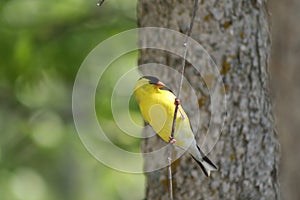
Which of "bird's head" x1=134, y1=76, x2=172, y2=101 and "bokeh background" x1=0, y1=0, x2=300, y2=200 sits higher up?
"bird's head" x1=134, y1=76, x2=172, y2=101

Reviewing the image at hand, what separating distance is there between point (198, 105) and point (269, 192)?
568 millimetres

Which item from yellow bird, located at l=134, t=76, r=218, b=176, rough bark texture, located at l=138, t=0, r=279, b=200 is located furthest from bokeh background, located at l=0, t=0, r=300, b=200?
yellow bird, located at l=134, t=76, r=218, b=176

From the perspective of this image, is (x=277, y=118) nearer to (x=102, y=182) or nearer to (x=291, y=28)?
(x=291, y=28)

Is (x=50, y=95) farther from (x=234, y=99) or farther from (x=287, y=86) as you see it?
(x=234, y=99)

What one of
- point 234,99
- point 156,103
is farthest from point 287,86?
point 156,103

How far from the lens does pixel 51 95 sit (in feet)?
19.2

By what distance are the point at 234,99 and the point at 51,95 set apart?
2.33 m

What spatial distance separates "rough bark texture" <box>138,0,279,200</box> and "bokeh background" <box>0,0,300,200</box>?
1.24 m

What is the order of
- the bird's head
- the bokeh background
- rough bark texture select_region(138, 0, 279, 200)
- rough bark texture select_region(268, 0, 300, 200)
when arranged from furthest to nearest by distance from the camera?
the bokeh background, rough bark texture select_region(268, 0, 300, 200), rough bark texture select_region(138, 0, 279, 200), the bird's head

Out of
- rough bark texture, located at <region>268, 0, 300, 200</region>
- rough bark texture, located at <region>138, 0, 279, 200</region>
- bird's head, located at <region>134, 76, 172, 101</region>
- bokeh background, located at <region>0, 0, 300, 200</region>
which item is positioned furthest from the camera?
bokeh background, located at <region>0, 0, 300, 200</region>

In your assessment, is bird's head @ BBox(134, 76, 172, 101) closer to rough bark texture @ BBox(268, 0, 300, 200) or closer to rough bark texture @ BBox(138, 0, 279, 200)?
rough bark texture @ BBox(138, 0, 279, 200)

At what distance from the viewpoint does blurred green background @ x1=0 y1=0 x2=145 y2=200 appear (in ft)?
17.2

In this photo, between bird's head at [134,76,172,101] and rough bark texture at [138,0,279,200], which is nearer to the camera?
bird's head at [134,76,172,101]

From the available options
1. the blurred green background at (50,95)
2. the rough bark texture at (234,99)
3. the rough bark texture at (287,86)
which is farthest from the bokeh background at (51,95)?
the rough bark texture at (234,99)
